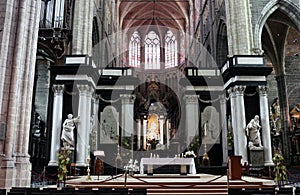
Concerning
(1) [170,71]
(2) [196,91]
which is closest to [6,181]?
(2) [196,91]

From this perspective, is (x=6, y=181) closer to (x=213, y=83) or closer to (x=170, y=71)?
(x=213, y=83)

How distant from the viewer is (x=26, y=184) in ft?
27.2

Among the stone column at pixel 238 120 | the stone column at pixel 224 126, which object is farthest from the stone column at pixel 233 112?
the stone column at pixel 224 126

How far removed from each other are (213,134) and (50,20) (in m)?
11.7

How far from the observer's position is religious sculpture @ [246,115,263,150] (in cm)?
1505

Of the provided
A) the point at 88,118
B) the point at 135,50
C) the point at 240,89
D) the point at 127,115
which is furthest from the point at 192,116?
the point at 135,50

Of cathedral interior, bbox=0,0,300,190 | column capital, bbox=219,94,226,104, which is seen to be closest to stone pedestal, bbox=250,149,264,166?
cathedral interior, bbox=0,0,300,190

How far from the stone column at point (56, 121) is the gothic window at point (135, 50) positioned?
81.4ft

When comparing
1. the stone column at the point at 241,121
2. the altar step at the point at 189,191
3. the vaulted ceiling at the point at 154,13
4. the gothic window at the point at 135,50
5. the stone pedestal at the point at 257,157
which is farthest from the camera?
the gothic window at the point at 135,50

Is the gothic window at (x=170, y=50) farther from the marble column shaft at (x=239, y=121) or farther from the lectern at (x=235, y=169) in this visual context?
the lectern at (x=235, y=169)

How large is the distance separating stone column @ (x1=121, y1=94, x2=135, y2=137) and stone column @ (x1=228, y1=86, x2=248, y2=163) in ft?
20.9

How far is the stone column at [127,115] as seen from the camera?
19.0 meters

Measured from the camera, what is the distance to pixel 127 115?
19.2 m

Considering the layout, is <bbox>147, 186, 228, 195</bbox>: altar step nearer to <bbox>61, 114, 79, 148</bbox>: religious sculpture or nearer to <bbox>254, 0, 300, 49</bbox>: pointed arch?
<bbox>61, 114, 79, 148</bbox>: religious sculpture
